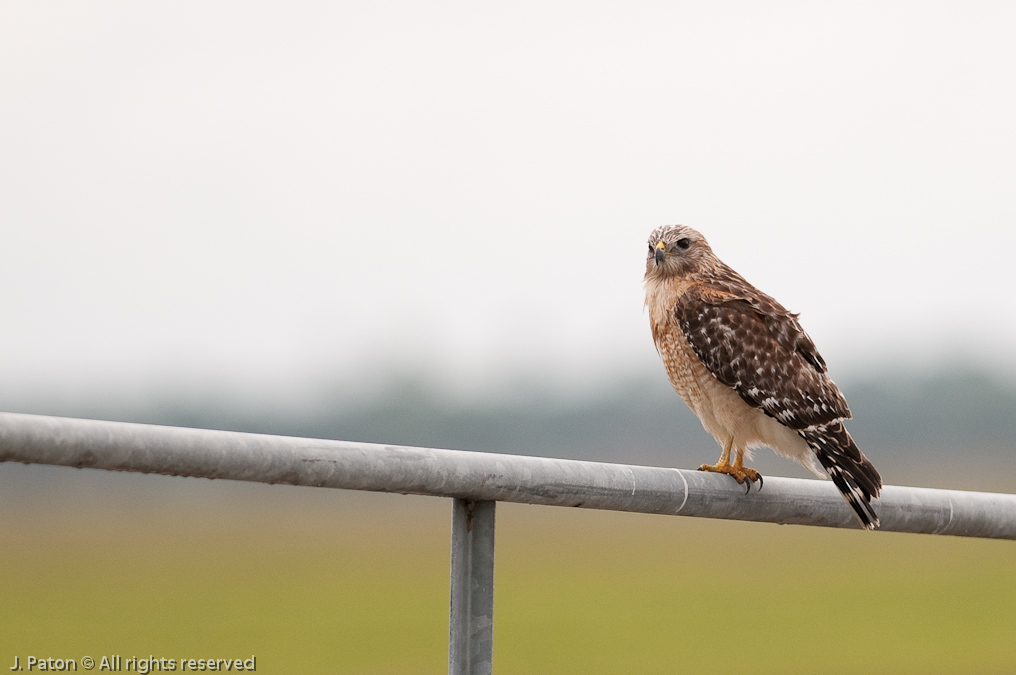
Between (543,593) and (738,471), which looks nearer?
(738,471)

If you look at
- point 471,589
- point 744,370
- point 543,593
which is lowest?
point 543,593

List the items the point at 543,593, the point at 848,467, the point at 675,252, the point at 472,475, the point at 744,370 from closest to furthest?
the point at 472,475, the point at 848,467, the point at 744,370, the point at 675,252, the point at 543,593

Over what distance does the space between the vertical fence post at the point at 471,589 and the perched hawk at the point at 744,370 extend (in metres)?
2.11

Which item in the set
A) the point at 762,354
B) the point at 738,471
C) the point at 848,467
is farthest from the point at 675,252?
the point at 848,467

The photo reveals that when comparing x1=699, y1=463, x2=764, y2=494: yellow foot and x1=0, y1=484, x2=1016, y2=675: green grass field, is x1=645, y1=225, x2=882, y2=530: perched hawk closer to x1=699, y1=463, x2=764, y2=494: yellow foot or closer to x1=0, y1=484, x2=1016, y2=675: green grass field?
x1=699, y1=463, x2=764, y2=494: yellow foot

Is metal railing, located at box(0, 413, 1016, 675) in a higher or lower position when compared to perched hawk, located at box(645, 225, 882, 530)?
lower

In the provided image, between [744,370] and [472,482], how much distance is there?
2671 mm

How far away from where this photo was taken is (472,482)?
1.92 meters

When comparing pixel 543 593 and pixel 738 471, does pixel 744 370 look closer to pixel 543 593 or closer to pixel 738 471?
pixel 738 471

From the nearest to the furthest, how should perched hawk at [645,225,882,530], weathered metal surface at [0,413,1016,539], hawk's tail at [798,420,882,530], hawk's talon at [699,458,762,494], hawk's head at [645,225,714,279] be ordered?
weathered metal surface at [0,413,1016,539] → hawk's tail at [798,420,882,530] → hawk's talon at [699,458,762,494] → perched hawk at [645,225,882,530] → hawk's head at [645,225,714,279]

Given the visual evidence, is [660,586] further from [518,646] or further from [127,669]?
[127,669]

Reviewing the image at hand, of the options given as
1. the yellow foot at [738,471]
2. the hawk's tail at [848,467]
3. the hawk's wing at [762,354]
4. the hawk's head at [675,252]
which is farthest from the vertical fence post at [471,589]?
the hawk's head at [675,252]

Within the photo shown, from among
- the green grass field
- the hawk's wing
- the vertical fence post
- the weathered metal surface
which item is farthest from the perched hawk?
the green grass field

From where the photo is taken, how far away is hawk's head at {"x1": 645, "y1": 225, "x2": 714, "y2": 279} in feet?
16.7
